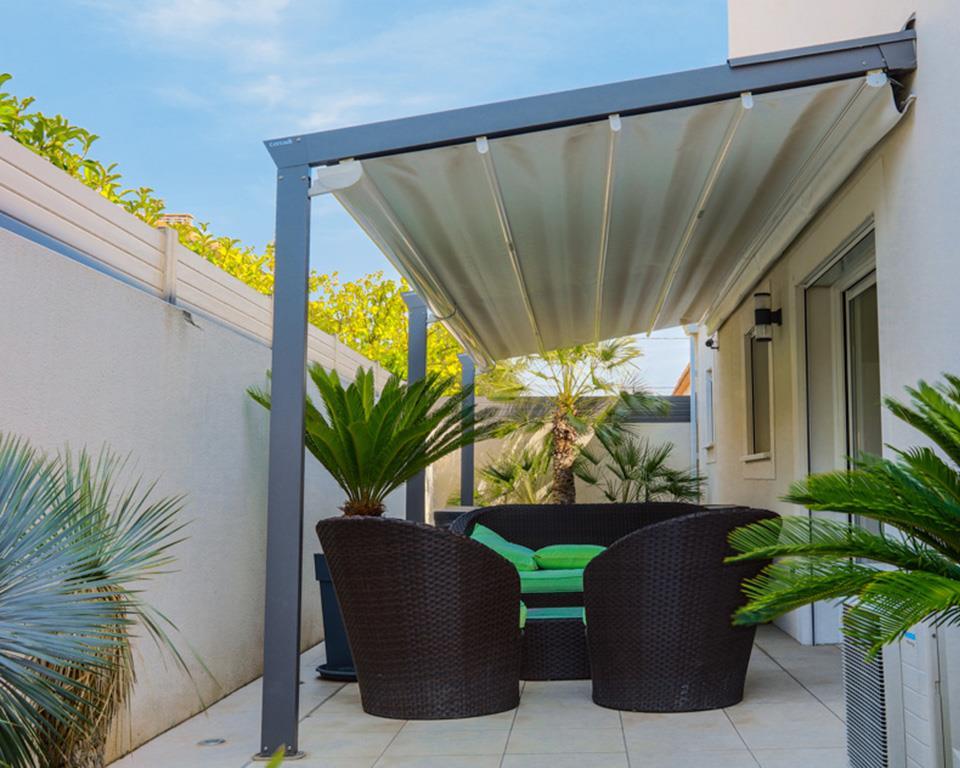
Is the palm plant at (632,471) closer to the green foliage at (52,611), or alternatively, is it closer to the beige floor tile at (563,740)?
the beige floor tile at (563,740)

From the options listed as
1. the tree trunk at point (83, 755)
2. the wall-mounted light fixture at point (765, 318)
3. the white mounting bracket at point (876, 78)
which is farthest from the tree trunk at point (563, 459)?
the tree trunk at point (83, 755)

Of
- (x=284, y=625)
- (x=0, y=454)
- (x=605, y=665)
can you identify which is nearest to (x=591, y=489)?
(x=605, y=665)

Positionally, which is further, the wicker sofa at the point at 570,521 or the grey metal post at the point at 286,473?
the wicker sofa at the point at 570,521

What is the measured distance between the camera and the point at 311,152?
5.21m

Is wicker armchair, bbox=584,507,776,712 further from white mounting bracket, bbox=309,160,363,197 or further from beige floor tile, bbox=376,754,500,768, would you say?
white mounting bracket, bbox=309,160,363,197

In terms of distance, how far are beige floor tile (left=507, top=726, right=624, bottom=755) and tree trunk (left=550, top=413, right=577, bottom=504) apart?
399 inches

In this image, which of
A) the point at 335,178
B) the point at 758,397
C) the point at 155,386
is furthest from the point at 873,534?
the point at 758,397

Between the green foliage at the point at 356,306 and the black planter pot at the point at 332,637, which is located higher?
the green foliage at the point at 356,306

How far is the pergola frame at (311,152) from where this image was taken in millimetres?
4949

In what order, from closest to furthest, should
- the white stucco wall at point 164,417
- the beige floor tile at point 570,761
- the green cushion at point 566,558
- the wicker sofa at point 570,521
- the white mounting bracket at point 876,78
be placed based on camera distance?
the white stucco wall at point 164,417, the beige floor tile at point 570,761, the white mounting bracket at point 876,78, the green cushion at point 566,558, the wicker sofa at point 570,521

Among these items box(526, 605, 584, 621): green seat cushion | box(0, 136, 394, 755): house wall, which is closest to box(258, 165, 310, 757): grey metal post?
box(0, 136, 394, 755): house wall

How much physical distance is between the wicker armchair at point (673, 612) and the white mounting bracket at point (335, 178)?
7.50 feet

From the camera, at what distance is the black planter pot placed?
22.7ft

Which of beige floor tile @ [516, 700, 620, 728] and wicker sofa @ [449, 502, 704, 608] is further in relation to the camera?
wicker sofa @ [449, 502, 704, 608]
